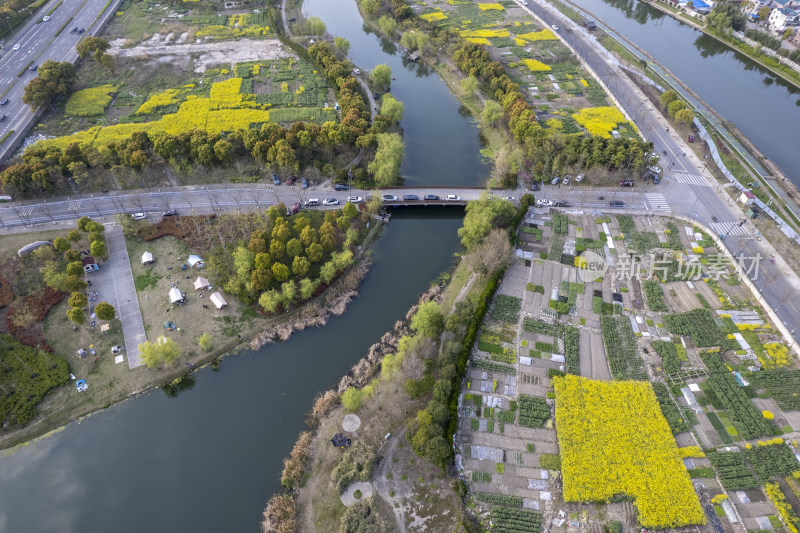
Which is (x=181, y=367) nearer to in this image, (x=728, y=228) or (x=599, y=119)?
(x=728, y=228)

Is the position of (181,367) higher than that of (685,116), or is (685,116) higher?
(685,116)

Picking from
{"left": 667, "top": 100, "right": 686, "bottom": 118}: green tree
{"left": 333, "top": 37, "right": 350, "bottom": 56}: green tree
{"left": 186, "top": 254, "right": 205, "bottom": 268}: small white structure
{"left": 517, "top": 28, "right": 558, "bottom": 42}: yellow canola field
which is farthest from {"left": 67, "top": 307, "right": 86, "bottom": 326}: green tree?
{"left": 517, "top": 28, "right": 558, "bottom": 42}: yellow canola field

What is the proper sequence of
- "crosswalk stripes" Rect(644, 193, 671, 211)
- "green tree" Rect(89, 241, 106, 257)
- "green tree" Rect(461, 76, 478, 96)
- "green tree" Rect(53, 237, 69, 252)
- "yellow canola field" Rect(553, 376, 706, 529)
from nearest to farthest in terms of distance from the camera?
"yellow canola field" Rect(553, 376, 706, 529) < "green tree" Rect(89, 241, 106, 257) < "green tree" Rect(53, 237, 69, 252) < "crosswalk stripes" Rect(644, 193, 671, 211) < "green tree" Rect(461, 76, 478, 96)

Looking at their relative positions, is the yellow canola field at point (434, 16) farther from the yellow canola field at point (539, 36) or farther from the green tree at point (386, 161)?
the green tree at point (386, 161)

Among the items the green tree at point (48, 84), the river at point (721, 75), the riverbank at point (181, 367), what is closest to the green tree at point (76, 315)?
the riverbank at point (181, 367)

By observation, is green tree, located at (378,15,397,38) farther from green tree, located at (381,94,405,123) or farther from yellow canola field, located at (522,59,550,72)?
green tree, located at (381,94,405,123)

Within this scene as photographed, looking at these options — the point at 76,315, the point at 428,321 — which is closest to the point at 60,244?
the point at 76,315
